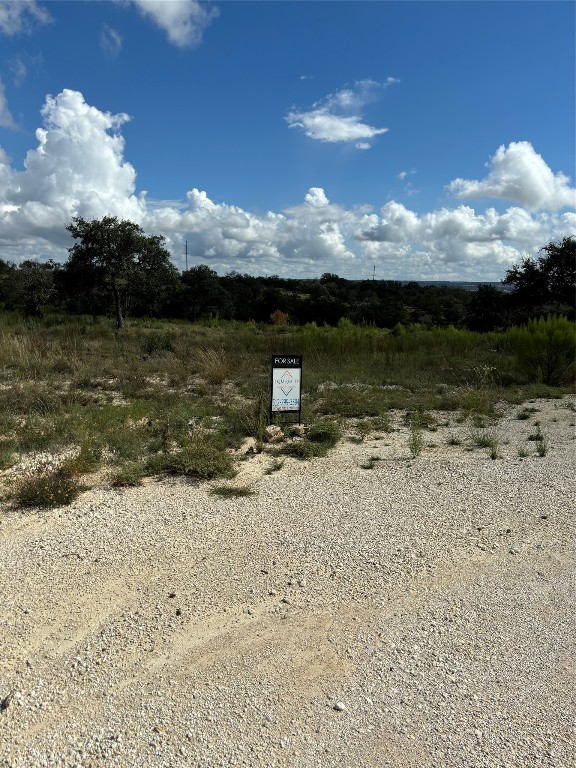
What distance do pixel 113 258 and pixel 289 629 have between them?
947 inches

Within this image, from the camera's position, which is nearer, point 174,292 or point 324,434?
point 324,434

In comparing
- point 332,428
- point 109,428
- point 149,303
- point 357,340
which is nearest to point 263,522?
point 332,428

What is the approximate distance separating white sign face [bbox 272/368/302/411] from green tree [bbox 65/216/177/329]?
58.9ft

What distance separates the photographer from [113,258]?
24531 mm

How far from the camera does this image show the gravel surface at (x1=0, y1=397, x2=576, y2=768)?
225 centimetres

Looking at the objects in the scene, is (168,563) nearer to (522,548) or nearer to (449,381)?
(522,548)

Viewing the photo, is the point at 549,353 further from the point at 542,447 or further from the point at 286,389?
the point at 286,389

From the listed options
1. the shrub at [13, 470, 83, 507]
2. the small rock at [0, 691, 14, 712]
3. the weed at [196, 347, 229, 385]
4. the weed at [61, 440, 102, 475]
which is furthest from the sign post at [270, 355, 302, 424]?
the small rock at [0, 691, 14, 712]

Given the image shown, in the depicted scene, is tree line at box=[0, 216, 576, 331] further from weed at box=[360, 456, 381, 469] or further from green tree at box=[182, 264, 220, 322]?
weed at box=[360, 456, 381, 469]

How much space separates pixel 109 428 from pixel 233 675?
4683 millimetres

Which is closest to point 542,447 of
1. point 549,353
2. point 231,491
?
point 231,491

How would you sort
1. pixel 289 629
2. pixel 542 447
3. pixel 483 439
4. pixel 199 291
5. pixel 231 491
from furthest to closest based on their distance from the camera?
pixel 199 291 < pixel 483 439 < pixel 542 447 < pixel 231 491 < pixel 289 629

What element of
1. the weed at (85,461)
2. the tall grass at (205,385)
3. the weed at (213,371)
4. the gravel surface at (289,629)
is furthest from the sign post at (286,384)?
the weed at (213,371)

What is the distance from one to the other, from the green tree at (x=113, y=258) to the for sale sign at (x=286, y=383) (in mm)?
17965
